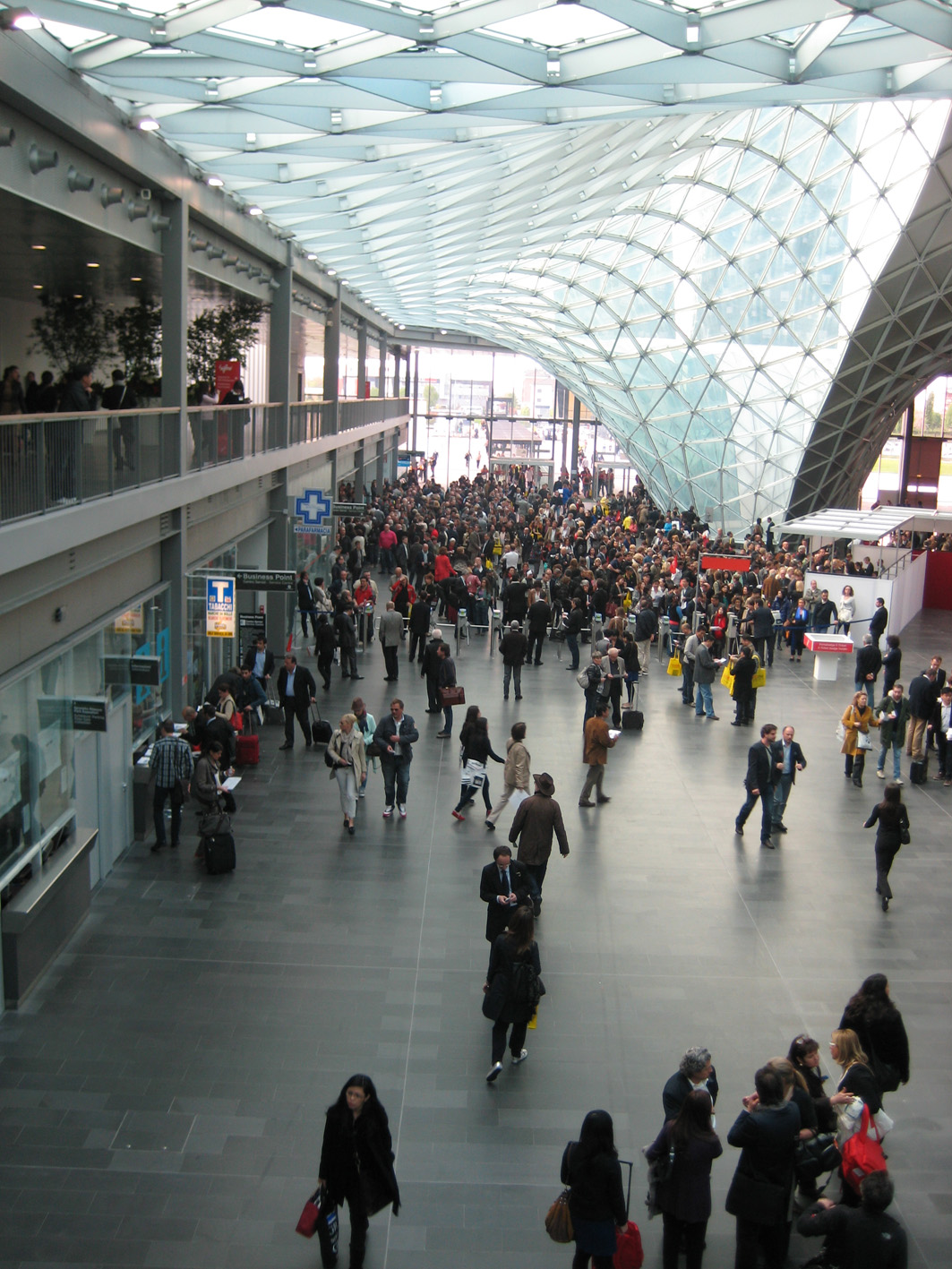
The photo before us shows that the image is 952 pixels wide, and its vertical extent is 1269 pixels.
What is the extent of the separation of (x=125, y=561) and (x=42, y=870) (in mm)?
4350

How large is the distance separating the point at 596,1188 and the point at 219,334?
805 inches

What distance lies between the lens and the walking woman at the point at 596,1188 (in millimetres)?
6035

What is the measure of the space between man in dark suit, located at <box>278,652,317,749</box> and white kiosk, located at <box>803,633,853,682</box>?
10.7 m

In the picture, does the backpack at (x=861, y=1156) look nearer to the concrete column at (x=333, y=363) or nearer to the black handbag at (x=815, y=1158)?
the black handbag at (x=815, y=1158)

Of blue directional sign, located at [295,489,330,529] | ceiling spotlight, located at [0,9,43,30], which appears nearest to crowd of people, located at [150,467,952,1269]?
blue directional sign, located at [295,489,330,529]

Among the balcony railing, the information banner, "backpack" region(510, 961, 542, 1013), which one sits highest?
the balcony railing

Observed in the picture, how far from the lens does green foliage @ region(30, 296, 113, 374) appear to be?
18641 millimetres

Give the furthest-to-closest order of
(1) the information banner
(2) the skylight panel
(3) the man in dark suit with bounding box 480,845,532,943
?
(1) the information banner
(2) the skylight panel
(3) the man in dark suit with bounding box 480,845,532,943

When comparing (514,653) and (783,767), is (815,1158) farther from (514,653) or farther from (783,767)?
(514,653)

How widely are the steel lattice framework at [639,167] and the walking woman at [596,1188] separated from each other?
28.0 ft

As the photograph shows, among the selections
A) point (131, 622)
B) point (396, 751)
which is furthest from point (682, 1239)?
point (131, 622)

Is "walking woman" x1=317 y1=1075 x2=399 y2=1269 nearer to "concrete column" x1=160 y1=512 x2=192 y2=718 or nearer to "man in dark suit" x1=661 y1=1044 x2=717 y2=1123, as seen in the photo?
"man in dark suit" x1=661 y1=1044 x2=717 y2=1123

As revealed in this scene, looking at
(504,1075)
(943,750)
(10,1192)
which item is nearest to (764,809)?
(943,750)

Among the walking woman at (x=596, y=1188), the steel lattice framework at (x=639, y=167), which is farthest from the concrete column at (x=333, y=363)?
the walking woman at (x=596, y=1188)
